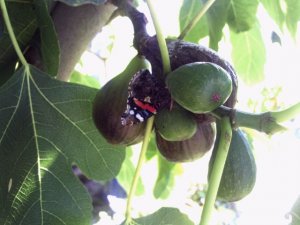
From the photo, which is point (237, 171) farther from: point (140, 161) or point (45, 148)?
point (45, 148)

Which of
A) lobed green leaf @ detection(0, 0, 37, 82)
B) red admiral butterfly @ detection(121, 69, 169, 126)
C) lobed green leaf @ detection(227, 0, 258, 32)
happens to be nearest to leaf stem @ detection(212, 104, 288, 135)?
red admiral butterfly @ detection(121, 69, 169, 126)

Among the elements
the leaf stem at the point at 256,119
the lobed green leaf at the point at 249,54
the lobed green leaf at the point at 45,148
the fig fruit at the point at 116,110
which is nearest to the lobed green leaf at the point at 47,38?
the lobed green leaf at the point at 45,148

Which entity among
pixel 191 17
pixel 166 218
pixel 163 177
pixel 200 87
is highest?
pixel 200 87

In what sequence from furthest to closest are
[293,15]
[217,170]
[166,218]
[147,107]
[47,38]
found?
[293,15]
[47,38]
[166,218]
[147,107]
[217,170]

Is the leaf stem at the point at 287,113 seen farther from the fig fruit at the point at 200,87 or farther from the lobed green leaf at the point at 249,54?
the lobed green leaf at the point at 249,54

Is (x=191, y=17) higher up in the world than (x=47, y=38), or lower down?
lower down

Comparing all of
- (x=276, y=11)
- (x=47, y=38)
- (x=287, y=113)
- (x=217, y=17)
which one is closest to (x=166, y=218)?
(x=287, y=113)

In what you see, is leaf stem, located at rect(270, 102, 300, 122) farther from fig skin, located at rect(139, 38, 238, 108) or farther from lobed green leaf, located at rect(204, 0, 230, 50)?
lobed green leaf, located at rect(204, 0, 230, 50)

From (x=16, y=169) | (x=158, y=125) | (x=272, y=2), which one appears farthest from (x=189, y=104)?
(x=272, y=2)
